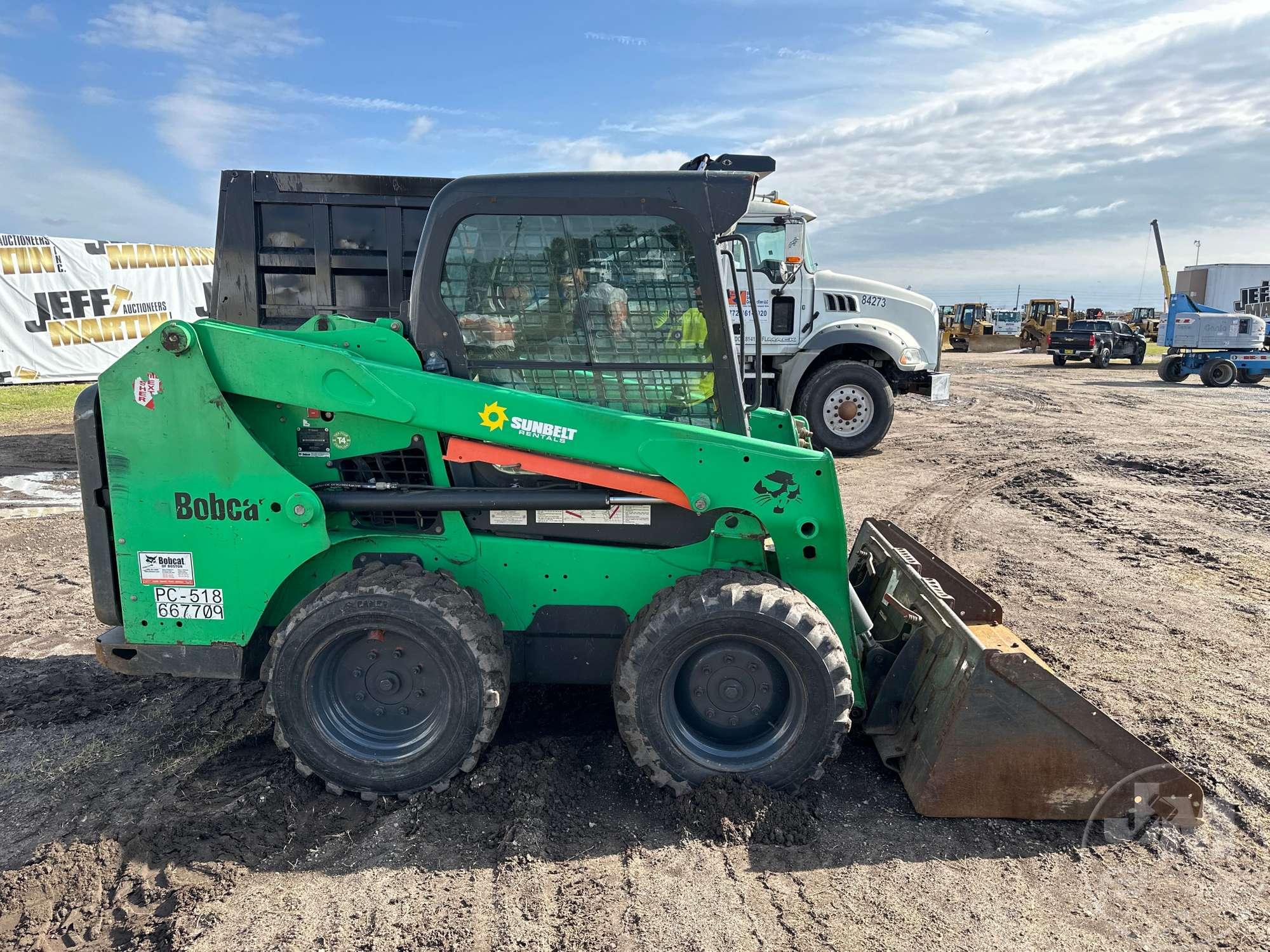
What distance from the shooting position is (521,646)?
12.4ft

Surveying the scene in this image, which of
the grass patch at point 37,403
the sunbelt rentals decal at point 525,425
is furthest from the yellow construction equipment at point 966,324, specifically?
the sunbelt rentals decal at point 525,425

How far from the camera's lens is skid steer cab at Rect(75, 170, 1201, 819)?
334 cm

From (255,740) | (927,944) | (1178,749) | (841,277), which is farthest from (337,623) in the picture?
(841,277)

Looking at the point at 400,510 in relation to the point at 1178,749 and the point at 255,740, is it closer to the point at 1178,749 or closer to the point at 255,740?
the point at 255,740

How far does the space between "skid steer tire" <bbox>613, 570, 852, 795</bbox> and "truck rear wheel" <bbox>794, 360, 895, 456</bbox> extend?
326 inches

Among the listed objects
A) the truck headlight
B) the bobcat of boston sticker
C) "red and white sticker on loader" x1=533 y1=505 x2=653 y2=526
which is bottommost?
"red and white sticker on loader" x1=533 y1=505 x2=653 y2=526

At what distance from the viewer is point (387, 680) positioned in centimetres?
354

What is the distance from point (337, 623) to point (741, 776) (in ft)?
5.91

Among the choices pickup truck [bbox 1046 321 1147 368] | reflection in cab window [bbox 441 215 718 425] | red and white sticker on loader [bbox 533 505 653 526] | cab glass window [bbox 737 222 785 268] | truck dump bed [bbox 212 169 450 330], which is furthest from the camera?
pickup truck [bbox 1046 321 1147 368]

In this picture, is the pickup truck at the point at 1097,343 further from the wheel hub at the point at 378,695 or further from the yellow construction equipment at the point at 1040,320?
the wheel hub at the point at 378,695

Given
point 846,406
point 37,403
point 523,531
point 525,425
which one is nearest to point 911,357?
point 846,406

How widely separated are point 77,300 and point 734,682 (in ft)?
68.8

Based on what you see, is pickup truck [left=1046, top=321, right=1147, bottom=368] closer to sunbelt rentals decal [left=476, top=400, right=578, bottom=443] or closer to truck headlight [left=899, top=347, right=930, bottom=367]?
truck headlight [left=899, top=347, right=930, bottom=367]

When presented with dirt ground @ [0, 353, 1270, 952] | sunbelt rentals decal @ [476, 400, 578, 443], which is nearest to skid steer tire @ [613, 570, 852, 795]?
dirt ground @ [0, 353, 1270, 952]
